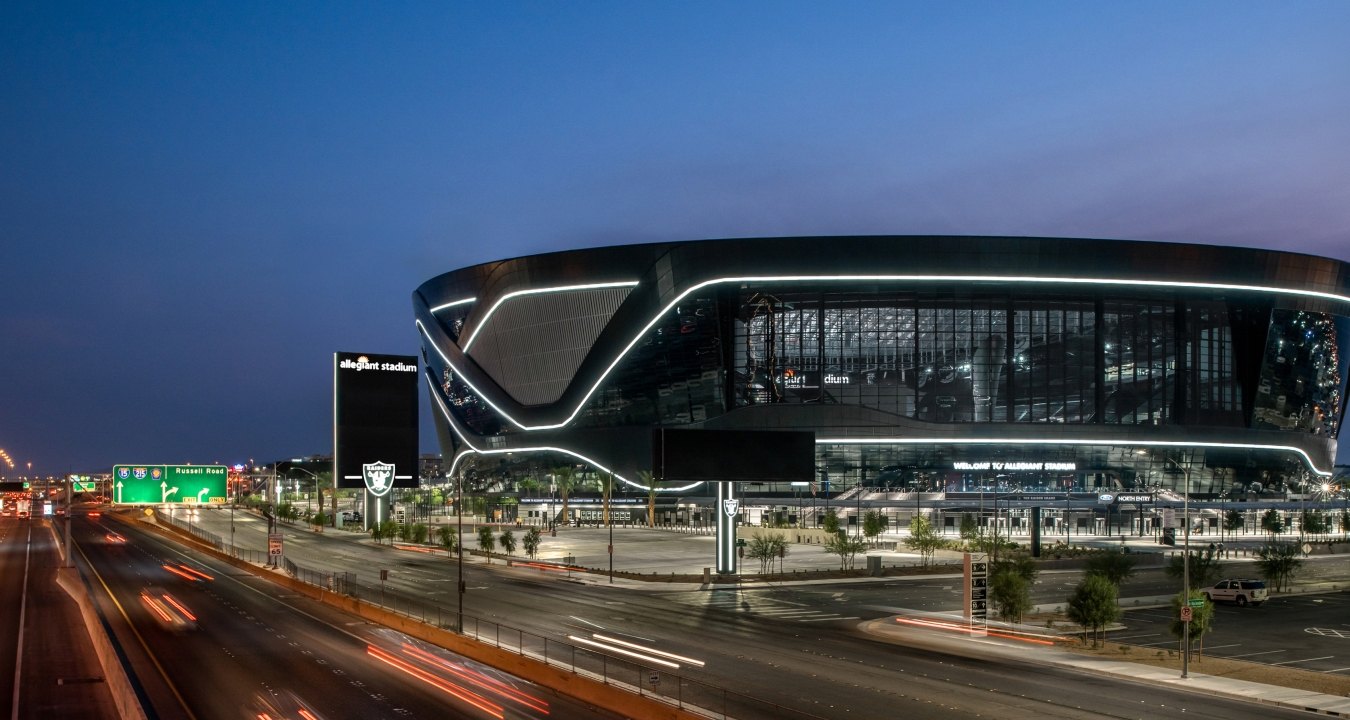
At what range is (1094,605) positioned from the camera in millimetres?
43000

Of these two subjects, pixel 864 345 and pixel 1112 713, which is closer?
pixel 1112 713

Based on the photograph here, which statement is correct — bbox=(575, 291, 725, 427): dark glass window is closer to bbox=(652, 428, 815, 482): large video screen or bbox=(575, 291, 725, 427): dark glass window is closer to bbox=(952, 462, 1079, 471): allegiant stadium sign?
bbox=(952, 462, 1079, 471): allegiant stadium sign

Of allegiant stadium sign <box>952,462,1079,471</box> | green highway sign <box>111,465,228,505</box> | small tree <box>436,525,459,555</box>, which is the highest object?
green highway sign <box>111,465,228,505</box>

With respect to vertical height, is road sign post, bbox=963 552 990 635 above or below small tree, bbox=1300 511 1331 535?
above

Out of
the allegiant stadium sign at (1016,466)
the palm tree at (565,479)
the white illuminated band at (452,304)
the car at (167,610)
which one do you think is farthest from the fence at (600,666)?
the white illuminated band at (452,304)

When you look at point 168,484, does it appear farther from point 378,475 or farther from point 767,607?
point 378,475

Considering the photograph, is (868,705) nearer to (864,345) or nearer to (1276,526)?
(1276,526)

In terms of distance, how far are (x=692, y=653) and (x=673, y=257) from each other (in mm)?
100274

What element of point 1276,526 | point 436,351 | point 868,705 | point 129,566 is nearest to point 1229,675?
point 868,705

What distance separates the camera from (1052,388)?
13750cm

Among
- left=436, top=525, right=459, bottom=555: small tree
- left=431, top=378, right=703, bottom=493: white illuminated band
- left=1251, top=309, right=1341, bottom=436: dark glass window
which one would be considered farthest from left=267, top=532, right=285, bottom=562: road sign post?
left=1251, top=309, right=1341, bottom=436: dark glass window

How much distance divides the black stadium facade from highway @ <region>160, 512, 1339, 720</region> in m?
62.8

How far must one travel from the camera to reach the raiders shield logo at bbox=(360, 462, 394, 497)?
351 ft

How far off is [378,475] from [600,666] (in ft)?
249
